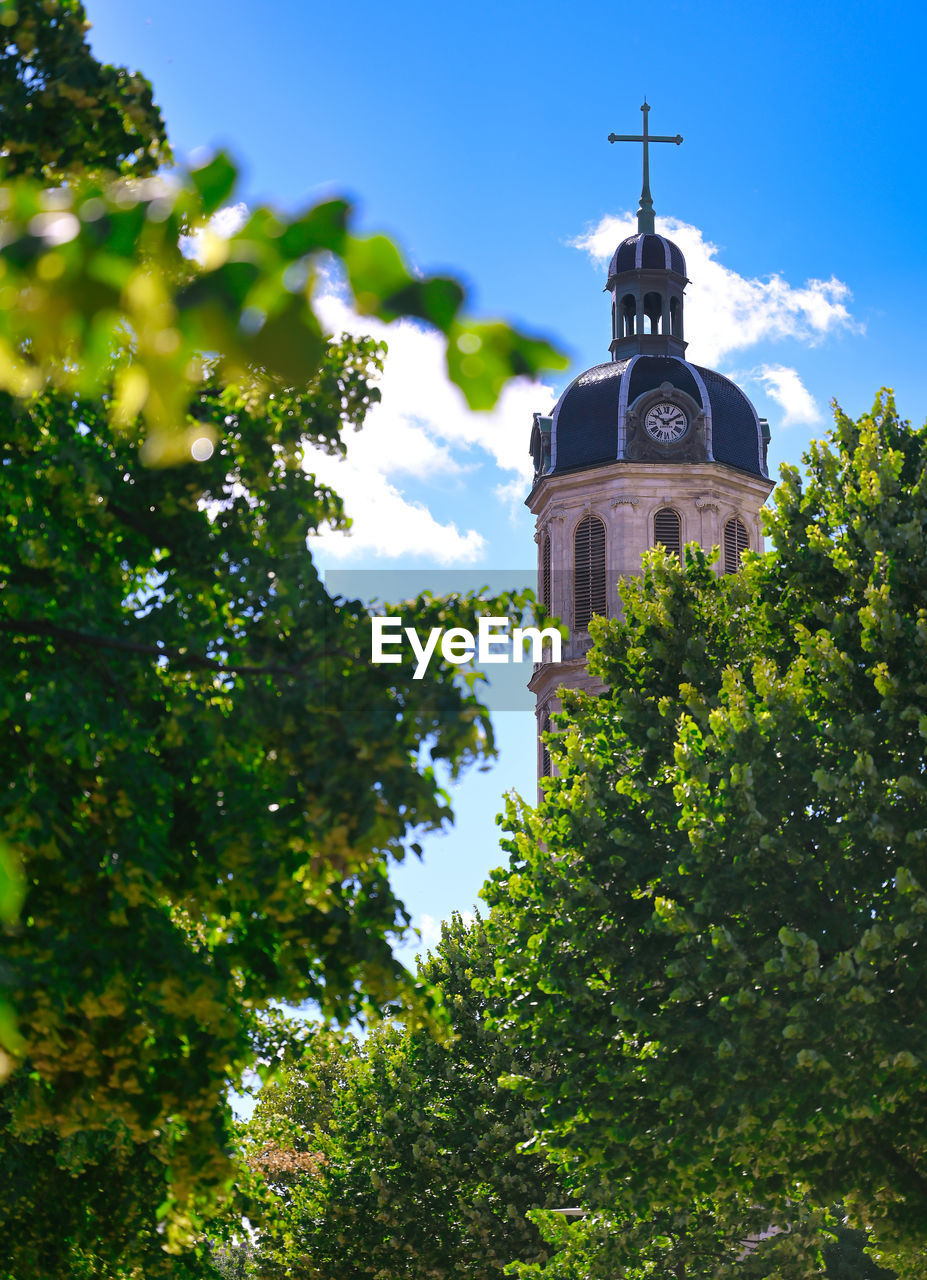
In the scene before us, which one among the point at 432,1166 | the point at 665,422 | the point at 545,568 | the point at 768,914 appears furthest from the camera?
the point at 545,568

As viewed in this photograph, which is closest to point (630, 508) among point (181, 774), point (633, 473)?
point (633, 473)

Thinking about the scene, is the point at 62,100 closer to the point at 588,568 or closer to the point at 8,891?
the point at 8,891

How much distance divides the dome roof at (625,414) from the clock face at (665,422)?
82 cm

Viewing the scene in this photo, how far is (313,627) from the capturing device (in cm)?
1009

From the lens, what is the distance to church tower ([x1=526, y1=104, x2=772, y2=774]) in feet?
215

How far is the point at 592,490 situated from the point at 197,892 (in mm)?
57419

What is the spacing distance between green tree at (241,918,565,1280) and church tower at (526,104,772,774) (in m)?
28.7

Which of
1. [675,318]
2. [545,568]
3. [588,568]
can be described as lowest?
[588,568]

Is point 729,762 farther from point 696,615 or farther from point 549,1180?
point 549,1180

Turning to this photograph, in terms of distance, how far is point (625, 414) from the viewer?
219ft

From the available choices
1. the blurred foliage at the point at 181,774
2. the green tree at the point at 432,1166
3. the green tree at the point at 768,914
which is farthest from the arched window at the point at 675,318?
the blurred foliage at the point at 181,774

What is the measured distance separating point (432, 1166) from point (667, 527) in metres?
37.2

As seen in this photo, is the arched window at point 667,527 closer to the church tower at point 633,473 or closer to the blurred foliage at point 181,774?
the church tower at point 633,473

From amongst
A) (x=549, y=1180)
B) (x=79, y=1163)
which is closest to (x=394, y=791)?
(x=79, y=1163)
